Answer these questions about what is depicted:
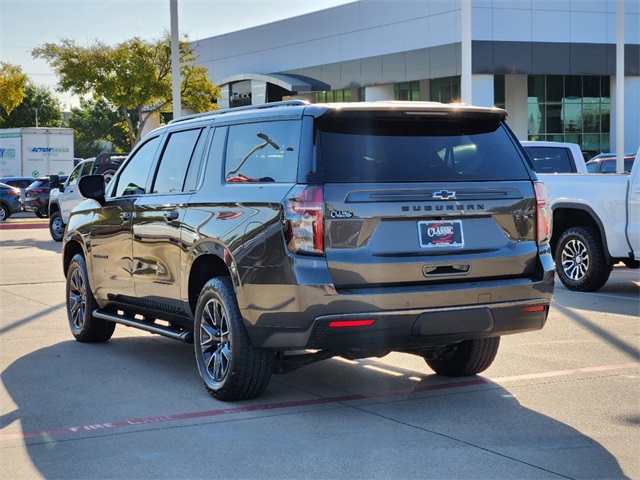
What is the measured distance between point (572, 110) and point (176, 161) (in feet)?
151

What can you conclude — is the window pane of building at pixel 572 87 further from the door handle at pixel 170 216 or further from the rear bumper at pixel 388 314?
the rear bumper at pixel 388 314

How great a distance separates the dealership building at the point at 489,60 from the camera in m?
46.1

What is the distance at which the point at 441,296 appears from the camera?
6145mm

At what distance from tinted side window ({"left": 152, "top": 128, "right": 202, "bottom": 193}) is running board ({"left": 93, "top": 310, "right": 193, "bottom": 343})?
1089 mm

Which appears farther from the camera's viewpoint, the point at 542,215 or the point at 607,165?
the point at 607,165

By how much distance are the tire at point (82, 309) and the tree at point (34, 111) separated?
3322 inches

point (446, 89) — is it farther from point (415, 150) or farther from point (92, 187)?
point (415, 150)

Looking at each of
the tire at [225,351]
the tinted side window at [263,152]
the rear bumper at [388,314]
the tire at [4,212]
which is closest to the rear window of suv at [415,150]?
the tinted side window at [263,152]

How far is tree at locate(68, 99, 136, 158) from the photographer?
332 ft

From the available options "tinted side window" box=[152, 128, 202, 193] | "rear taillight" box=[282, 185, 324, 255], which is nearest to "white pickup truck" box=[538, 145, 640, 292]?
"tinted side window" box=[152, 128, 202, 193]

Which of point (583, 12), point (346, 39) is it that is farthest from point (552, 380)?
point (346, 39)

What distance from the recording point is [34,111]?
92312mm

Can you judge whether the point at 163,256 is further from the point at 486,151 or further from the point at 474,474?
the point at 474,474

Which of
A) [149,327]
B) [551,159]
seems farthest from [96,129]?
[149,327]
